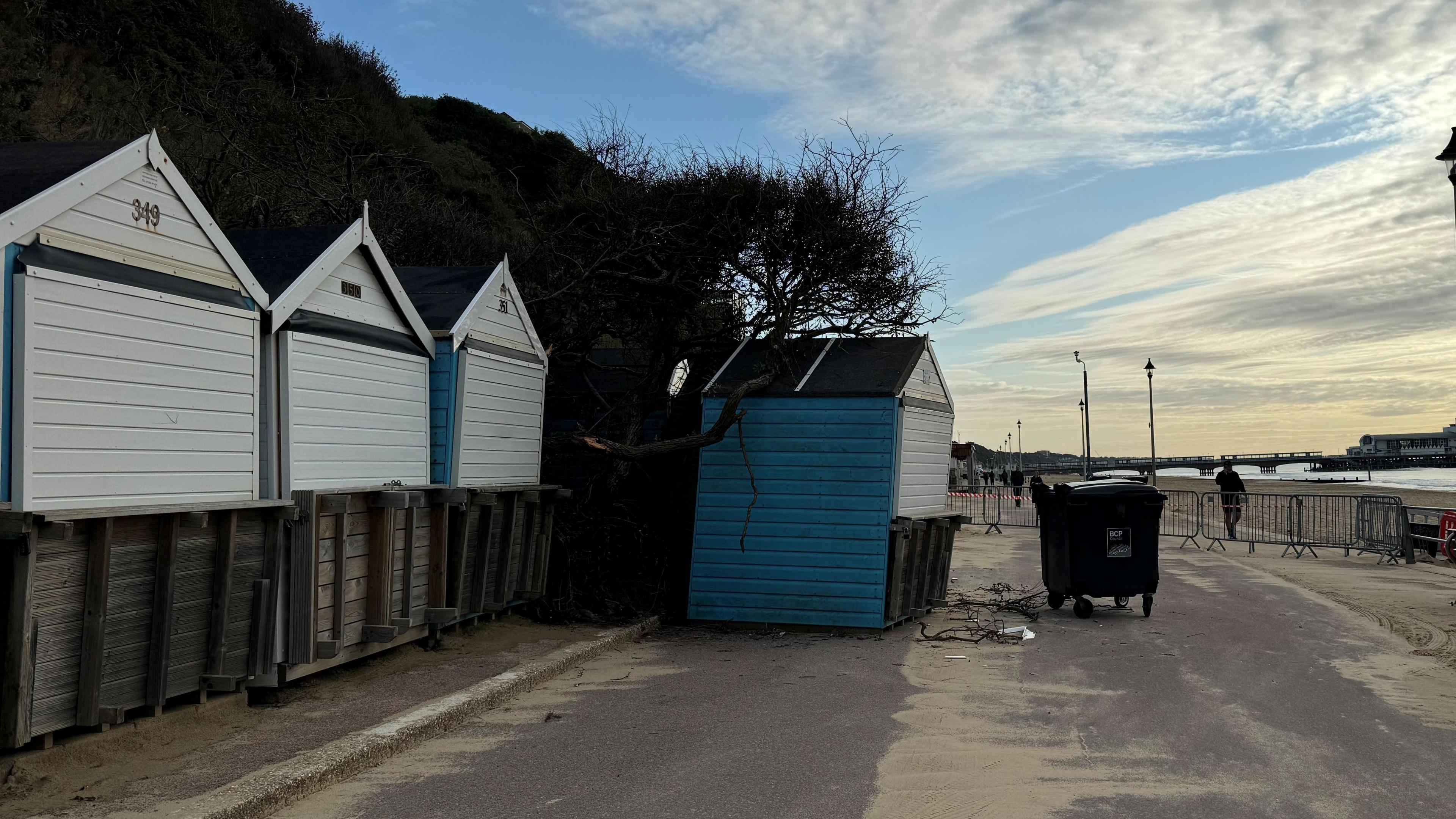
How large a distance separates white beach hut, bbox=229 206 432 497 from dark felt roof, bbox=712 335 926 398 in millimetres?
4189

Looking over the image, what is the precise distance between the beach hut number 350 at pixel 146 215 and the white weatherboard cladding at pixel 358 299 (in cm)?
127

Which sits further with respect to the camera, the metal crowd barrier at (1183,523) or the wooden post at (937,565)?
the metal crowd barrier at (1183,523)

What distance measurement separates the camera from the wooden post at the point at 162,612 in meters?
5.76

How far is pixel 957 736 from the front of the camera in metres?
6.62

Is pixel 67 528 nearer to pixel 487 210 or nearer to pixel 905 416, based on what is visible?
pixel 905 416

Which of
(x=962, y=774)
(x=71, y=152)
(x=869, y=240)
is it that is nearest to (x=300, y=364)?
(x=71, y=152)

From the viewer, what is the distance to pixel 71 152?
5.73 meters

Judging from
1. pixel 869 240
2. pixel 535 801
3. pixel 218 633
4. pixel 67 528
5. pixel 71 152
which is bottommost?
pixel 535 801

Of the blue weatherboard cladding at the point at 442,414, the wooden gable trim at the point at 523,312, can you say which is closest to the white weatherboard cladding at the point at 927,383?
the wooden gable trim at the point at 523,312

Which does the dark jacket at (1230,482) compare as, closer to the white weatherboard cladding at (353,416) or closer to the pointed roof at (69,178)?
the white weatherboard cladding at (353,416)

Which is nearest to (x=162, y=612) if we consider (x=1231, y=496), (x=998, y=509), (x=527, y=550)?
(x=527, y=550)

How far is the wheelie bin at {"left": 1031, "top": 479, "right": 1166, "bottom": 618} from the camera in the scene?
1218 centimetres

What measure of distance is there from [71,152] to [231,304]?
1.19 m

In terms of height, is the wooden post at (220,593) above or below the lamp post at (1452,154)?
below
